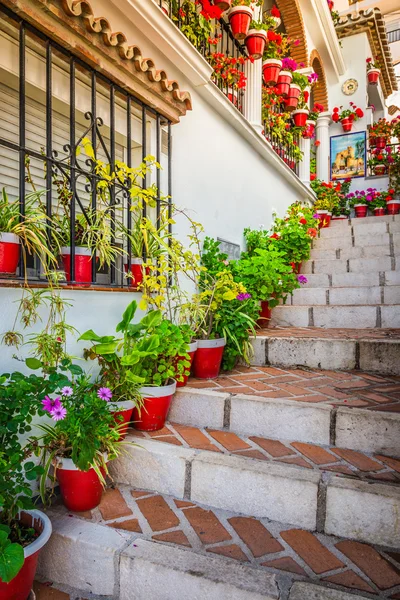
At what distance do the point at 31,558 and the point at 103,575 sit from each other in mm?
367

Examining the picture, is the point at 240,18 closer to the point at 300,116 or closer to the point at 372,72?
the point at 300,116

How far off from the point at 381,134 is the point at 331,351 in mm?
9298

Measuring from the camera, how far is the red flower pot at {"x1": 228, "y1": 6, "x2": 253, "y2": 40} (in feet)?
14.0

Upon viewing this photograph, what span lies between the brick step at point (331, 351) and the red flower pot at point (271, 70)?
13.3ft

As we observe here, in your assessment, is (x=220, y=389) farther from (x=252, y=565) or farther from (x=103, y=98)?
(x=103, y=98)

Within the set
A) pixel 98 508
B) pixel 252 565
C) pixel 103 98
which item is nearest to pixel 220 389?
pixel 98 508

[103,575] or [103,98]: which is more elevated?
[103,98]

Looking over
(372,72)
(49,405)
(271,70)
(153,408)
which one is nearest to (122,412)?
(153,408)

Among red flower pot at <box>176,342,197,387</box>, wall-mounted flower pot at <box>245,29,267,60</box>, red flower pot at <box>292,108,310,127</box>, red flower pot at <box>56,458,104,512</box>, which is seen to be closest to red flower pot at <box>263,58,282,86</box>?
wall-mounted flower pot at <box>245,29,267,60</box>

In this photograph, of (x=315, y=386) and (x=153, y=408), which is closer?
(x=153, y=408)

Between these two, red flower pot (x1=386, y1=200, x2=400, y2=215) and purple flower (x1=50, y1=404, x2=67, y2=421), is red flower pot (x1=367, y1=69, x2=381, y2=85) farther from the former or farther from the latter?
purple flower (x1=50, y1=404, x2=67, y2=421)

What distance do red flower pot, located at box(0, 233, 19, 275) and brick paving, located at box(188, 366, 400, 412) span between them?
4.75 ft

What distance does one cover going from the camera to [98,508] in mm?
1872

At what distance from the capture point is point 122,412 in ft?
6.97
